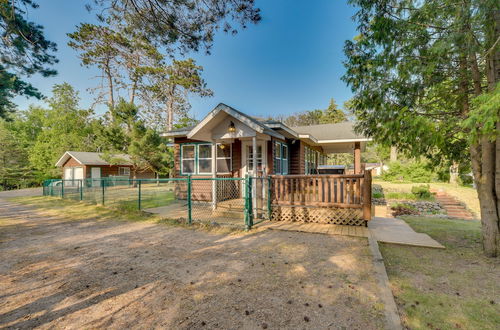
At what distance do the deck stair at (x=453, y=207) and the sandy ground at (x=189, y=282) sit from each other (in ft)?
30.5

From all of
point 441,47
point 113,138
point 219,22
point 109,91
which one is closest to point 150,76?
point 109,91

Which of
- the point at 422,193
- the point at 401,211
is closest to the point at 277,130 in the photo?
the point at 401,211

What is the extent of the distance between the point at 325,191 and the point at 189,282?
14.4 ft

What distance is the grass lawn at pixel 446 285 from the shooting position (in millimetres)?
2301

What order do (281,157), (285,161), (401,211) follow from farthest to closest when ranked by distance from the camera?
(401,211) → (285,161) → (281,157)

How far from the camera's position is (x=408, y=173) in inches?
864

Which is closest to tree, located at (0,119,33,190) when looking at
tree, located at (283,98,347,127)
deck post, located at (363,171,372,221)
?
deck post, located at (363,171,372,221)

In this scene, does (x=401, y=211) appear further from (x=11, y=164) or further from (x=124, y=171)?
(x=11, y=164)

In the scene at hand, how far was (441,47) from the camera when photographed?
353 cm

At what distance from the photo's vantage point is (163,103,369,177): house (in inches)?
272

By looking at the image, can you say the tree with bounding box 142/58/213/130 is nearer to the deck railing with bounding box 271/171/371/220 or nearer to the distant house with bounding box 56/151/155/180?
the distant house with bounding box 56/151/155/180

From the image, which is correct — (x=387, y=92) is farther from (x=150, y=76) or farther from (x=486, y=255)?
(x=150, y=76)

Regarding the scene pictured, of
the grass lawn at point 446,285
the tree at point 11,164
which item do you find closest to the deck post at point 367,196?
the grass lawn at point 446,285

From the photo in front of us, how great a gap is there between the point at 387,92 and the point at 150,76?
24.7m
